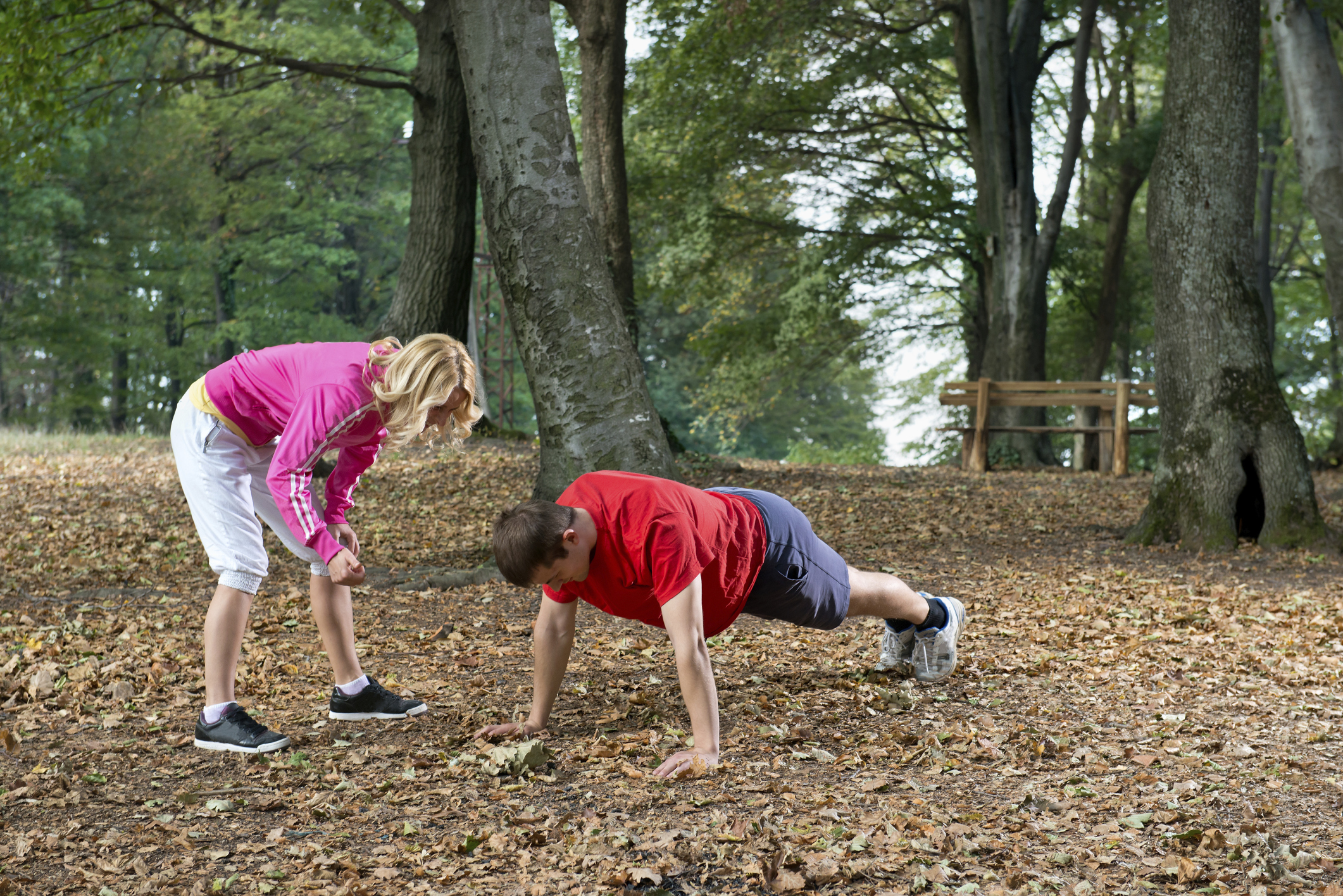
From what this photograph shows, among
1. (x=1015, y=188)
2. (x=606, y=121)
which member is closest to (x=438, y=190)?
(x=606, y=121)

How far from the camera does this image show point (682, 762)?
3.27 m

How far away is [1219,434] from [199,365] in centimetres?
2683

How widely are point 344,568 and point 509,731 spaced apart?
0.82 m

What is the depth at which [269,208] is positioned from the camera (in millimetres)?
25859

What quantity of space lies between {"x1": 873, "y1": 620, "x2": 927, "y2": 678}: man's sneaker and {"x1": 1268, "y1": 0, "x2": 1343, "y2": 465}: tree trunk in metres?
5.93

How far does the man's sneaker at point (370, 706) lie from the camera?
13.0 ft

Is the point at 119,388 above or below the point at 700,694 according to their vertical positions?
above

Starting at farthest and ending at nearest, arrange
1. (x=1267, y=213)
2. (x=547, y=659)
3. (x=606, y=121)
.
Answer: (x=1267, y=213), (x=606, y=121), (x=547, y=659)

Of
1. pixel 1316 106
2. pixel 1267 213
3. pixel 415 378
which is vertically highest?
pixel 1267 213

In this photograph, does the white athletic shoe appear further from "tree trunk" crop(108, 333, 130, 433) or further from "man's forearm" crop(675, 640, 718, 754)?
"tree trunk" crop(108, 333, 130, 433)

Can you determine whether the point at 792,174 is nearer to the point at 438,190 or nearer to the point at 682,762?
the point at 438,190

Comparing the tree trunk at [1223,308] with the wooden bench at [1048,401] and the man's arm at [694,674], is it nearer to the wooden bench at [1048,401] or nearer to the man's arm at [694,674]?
the man's arm at [694,674]

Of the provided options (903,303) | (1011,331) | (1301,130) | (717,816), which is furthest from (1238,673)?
(903,303)

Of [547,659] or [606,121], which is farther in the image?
[606,121]
